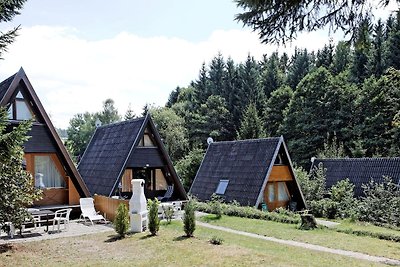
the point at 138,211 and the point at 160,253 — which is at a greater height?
the point at 138,211

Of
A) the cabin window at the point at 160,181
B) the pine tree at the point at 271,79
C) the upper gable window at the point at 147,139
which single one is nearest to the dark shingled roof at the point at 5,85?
the upper gable window at the point at 147,139

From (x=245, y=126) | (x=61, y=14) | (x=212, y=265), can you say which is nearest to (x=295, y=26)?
(x=212, y=265)

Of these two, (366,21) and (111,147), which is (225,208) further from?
(366,21)

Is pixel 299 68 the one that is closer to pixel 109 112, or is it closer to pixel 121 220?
pixel 109 112

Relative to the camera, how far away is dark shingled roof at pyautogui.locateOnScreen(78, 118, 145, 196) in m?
18.8

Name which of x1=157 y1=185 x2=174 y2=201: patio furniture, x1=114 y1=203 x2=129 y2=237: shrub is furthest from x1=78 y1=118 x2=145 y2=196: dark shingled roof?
x1=114 y1=203 x2=129 y2=237: shrub

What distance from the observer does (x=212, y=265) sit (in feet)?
28.5

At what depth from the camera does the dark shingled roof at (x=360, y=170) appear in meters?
24.2

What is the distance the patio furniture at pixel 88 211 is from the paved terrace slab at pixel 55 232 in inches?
10.4

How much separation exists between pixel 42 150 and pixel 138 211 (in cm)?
545

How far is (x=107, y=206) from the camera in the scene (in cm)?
1628

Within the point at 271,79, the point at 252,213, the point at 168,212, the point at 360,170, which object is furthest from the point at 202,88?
the point at 168,212

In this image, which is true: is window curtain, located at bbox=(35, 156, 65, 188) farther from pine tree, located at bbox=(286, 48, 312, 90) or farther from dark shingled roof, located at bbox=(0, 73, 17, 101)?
pine tree, located at bbox=(286, 48, 312, 90)

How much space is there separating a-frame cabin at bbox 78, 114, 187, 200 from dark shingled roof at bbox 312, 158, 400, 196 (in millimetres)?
12607
